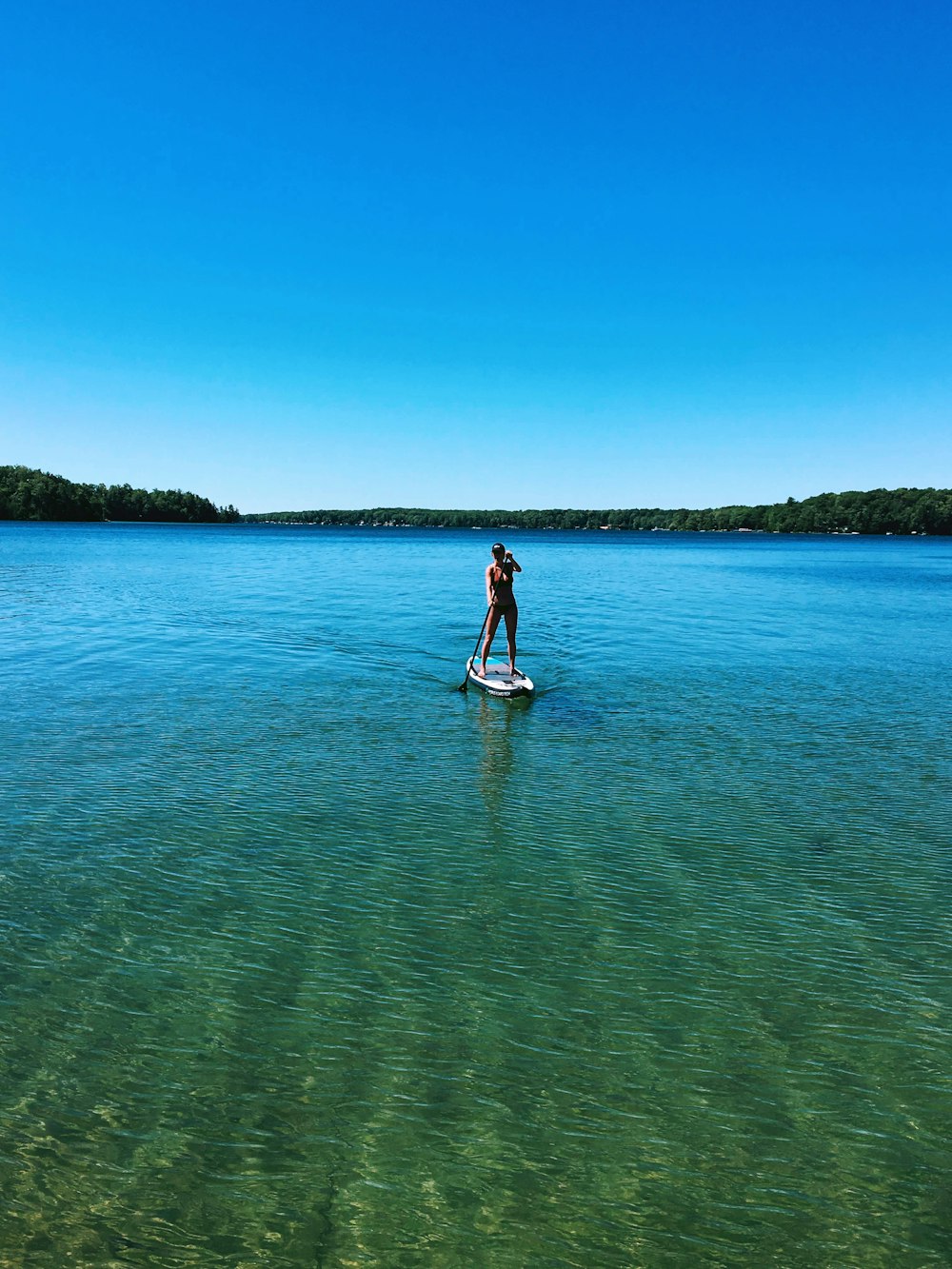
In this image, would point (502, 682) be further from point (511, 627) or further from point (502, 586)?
point (502, 586)

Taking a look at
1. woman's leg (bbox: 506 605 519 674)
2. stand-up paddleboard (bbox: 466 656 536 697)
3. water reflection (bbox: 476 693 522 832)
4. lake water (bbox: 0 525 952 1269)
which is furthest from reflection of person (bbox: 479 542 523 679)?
lake water (bbox: 0 525 952 1269)

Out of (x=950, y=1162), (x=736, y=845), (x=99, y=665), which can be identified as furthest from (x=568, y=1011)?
(x=99, y=665)

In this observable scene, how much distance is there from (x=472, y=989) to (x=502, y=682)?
42.7 ft

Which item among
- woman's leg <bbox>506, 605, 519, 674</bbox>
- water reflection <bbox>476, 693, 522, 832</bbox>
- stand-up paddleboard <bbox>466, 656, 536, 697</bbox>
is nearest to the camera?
water reflection <bbox>476, 693, 522, 832</bbox>

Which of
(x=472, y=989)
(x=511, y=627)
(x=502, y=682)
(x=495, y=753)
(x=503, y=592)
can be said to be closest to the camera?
(x=472, y=989)

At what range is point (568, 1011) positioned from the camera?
6598 millimetres

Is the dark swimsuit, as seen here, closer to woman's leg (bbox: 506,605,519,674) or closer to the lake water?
woman's leg (bbox: 506,605,519,674)

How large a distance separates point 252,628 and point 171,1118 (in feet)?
92.2

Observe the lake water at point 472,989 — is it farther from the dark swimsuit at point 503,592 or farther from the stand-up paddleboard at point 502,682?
the dark swimsuit at point 503,592

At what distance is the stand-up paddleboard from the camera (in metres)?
19.3

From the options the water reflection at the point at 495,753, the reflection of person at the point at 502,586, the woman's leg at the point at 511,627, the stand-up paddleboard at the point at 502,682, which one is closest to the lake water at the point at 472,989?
the water reflection at the point at 495,753

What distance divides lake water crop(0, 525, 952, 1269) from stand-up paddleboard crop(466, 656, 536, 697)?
1.74 metres

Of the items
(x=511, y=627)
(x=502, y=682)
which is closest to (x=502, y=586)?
(x=511, y=627)

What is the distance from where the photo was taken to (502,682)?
19.8m
